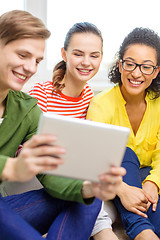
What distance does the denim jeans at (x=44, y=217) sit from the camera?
100 centimetres

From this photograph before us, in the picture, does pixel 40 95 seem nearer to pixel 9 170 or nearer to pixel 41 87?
pixel 41 87

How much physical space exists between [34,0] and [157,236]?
5.66ft

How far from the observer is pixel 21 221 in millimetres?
1024

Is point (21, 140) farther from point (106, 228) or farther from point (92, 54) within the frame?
point (92, 54)

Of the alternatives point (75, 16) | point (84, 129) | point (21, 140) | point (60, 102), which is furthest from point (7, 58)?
point (75, 16)

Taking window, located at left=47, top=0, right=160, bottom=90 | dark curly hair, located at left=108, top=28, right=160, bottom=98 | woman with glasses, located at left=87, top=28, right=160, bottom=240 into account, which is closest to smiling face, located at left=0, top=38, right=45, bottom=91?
woman with glasses, located at left=87, top=28, right=160, bottom=240

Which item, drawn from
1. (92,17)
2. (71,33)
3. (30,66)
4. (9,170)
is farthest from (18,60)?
(92,17)

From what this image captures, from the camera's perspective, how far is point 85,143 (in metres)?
0.90

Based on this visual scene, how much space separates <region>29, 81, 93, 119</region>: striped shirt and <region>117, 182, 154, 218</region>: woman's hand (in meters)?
0.46

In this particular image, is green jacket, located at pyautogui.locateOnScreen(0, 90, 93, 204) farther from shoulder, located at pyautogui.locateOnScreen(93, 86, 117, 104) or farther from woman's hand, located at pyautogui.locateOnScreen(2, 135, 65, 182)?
→ shoulder, located at pyautogui.locateOnScreen(93, 86, 117, 104)

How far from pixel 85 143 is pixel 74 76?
854mm

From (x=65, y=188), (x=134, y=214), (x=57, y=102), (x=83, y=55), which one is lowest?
(x=134, y=214)

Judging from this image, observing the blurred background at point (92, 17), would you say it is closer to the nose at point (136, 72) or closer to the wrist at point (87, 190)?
the nose at point (136, 72)

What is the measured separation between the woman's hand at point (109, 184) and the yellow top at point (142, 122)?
673 millimetres
